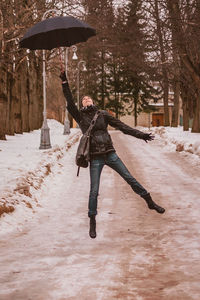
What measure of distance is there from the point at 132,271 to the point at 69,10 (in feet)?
67.9

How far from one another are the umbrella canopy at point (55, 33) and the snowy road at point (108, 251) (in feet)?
10.1

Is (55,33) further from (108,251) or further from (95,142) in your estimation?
(108,251)

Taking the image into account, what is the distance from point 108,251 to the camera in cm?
566

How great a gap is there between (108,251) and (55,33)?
12.9ft

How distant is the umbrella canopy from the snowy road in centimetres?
308

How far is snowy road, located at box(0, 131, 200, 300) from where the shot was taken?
14.4 ft

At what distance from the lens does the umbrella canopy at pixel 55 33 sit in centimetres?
741

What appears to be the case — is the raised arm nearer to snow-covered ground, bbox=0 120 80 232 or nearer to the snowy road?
the snowy road

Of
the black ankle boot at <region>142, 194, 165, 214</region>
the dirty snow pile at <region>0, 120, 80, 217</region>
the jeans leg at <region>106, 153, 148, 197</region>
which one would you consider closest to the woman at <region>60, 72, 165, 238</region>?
the jeans leg at <region>106, 153, 148, 197</region>

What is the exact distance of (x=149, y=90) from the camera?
6462 centimetres

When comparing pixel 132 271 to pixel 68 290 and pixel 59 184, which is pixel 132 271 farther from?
pixel 59 184

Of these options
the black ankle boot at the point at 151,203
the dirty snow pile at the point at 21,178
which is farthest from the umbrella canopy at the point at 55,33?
the black ankle boot at the point at 151,203

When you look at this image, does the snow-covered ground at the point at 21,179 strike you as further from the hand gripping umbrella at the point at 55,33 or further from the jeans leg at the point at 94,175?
the hand gripping umbrella at the point at 55,33

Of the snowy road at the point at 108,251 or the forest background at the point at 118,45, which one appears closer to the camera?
the snowy road at the point at 108,251
